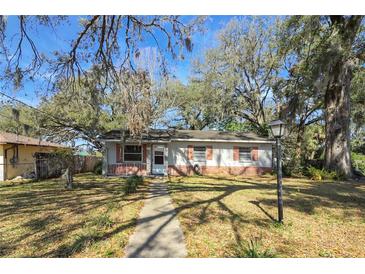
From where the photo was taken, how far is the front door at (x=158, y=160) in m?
16.8

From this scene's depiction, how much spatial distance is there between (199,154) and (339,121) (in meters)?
9.02

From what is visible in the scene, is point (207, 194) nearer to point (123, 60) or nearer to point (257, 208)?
point (257, 208)

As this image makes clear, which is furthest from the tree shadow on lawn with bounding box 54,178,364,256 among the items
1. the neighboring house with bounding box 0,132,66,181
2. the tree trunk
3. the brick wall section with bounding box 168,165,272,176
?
the neighboring house with bounding box 0,132,66,181

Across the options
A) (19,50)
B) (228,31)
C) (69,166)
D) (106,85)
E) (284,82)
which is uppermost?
(228,31)

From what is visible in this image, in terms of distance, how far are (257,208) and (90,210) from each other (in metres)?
4.69

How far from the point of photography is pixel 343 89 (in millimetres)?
14430

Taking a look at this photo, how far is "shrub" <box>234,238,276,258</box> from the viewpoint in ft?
12.0

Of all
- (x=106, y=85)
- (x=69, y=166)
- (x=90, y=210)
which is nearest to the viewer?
(x=90, y=210)

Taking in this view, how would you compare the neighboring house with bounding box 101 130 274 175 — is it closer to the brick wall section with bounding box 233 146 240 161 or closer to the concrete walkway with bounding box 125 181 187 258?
the brick wall section with bounding box 233 146 240 161

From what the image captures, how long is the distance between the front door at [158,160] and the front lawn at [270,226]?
8.36 m

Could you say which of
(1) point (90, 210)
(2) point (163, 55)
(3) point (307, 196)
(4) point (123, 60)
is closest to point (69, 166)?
(1) point (90, 210)

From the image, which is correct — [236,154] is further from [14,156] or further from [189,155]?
[14,156]

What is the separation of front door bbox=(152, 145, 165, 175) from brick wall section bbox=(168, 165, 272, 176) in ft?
2.08

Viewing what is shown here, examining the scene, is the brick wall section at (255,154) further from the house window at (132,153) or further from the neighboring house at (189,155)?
the house window at (132,153)
